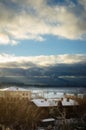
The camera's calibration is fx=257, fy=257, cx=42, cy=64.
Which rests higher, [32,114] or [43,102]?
[43,102]

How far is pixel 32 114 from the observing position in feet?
14.0

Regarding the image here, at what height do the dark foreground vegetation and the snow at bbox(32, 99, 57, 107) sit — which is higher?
the snow at bbox(32, 99, 57, 107)

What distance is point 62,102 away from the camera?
4.62 meters

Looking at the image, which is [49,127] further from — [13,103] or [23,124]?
[13,103]

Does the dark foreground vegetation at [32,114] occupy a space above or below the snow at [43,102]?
below

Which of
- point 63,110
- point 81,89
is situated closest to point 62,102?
point 63,110

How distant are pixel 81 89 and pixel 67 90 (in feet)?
1.08

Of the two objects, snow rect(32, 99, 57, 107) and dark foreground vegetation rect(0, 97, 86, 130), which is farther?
snow rect(32, 99, 57, 107)

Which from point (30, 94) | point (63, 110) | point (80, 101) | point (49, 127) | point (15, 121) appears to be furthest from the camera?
point (30, 94)

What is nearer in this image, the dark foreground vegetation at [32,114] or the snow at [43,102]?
the dark foreground vegetation at [32,114]

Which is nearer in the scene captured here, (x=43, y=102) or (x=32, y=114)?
(x=32, y=114)

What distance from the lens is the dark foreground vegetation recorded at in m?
4.00

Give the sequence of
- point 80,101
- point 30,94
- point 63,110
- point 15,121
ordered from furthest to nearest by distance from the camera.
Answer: point 30,94 < point 80,101 < point 63,110 < point 15,121

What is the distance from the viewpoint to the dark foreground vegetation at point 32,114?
4.00 metres
